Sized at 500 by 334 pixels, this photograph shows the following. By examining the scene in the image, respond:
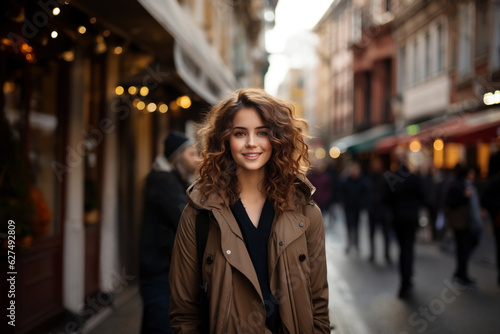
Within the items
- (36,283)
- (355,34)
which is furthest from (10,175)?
(355,34)

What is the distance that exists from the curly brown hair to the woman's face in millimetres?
24

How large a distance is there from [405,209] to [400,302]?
1.41 meters

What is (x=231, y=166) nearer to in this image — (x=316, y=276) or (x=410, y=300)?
(x=316, y=276)

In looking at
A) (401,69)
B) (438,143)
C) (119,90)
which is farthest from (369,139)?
(119,90)

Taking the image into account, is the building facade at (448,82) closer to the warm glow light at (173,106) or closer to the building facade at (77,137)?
the warm glow light at (173,106)

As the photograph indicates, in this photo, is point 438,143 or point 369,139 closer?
point 438,143

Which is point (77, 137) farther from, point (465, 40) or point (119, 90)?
point (465, 40)

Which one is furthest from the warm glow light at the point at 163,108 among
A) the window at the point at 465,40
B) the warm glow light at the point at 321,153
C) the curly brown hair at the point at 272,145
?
the warm glow light at the point at 321,153

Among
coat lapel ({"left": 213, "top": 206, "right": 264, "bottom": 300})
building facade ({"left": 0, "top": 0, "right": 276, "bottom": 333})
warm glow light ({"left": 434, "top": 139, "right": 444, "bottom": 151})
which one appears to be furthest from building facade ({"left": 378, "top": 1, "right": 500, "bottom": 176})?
coat lapel ({"left": 213, "top": 206, "right": 264, "bottom": 300})

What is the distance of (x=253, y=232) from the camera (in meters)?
2.25

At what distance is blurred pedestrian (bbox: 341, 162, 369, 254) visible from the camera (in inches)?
442

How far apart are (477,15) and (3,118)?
17.2 meters

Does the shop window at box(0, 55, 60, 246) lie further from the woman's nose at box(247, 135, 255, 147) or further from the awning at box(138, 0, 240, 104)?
the woman's nose at box(247, 135, 255, 147)

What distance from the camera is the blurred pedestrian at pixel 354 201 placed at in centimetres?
1123
